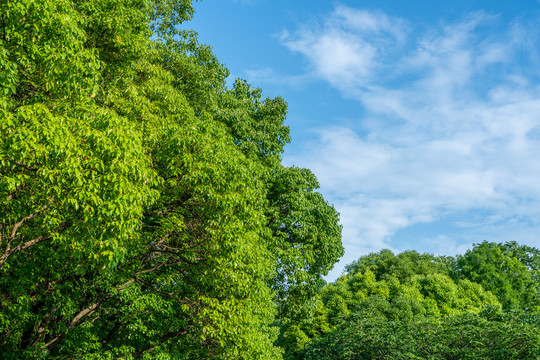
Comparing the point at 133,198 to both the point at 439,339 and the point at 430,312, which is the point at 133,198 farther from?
the point at 430,312

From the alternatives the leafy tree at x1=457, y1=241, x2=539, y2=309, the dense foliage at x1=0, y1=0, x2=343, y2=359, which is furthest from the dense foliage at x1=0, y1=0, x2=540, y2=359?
the leafy tree at x1=457, y1=241, x2=539, y2=309

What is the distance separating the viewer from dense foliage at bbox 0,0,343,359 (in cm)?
902

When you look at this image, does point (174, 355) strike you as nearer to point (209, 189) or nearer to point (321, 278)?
point (209, 189)

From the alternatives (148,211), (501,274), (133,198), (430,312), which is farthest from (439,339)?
(501,274)

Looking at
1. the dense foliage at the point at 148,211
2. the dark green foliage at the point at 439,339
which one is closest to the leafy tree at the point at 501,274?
the dark green foliage at the point at 439,339

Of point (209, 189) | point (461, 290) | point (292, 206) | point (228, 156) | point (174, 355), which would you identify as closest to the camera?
point (209, 189)

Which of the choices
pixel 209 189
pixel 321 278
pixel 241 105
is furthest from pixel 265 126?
pixel 209 189

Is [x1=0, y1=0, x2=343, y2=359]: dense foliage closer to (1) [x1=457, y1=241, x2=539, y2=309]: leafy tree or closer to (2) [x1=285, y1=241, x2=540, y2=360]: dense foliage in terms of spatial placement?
(2) [x1=285, y1=241, x2=540, y2=360]: dense foliage

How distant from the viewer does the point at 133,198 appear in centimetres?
917

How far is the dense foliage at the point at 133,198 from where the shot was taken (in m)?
9.02

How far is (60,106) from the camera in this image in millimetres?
9938

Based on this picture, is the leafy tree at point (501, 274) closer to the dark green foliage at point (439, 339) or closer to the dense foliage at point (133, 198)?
the dark green foliage at point (439, 339)

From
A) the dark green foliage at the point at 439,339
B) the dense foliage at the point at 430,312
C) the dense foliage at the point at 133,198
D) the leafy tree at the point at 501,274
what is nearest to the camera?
the dense foliage at the point at 133,198

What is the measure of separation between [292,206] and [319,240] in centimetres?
257
